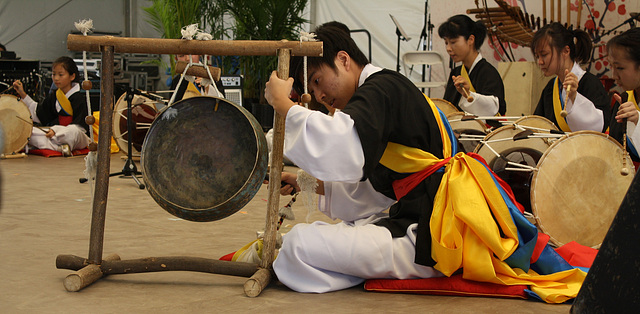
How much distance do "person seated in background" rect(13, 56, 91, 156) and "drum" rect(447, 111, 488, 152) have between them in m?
4.16

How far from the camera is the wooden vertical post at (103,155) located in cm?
228

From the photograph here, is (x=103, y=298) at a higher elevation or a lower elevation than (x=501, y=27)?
lower

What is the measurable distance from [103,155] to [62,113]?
4.91 m

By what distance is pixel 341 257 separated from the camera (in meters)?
2.16

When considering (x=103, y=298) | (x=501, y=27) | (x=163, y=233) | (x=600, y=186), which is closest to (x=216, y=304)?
(x=103, y=298)

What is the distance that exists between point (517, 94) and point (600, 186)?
3548mm

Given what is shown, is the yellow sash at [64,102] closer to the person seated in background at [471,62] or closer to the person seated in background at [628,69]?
the person seated in background at [471,62]

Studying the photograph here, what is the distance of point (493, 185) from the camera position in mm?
2205

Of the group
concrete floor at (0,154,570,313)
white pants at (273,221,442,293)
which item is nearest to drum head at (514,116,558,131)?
concrete floor at (0,154,570,313)

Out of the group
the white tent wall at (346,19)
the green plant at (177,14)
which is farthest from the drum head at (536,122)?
the green plant at (177,14)

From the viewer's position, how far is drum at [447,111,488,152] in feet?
12.0

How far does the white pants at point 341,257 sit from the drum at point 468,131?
1509mm

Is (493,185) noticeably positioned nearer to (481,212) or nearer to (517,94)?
(481,212)

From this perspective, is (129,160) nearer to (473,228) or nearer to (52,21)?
(473,228)
